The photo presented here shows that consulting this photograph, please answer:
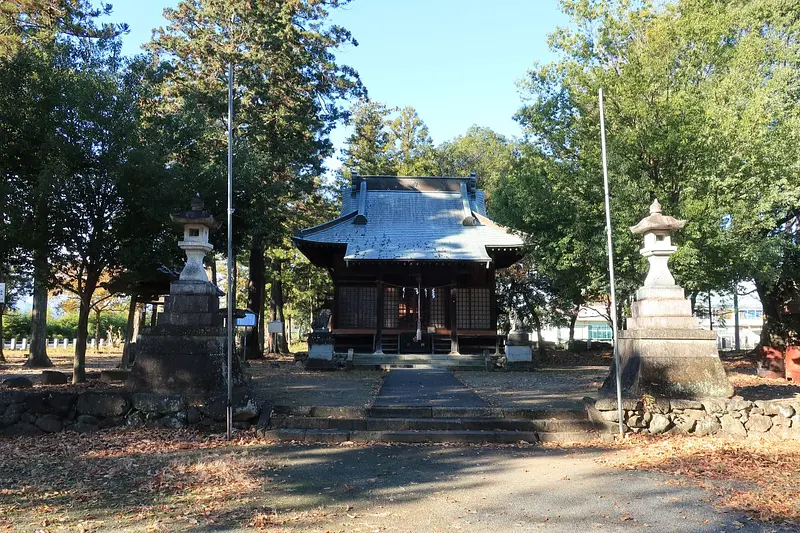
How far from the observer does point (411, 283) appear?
20219 millimetres

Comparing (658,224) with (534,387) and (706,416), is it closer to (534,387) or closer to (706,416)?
(706,416)

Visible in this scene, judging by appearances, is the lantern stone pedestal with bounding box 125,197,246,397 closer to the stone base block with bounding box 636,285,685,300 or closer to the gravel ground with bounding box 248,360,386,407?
the gravel ground with bounding box 248,360,386,407

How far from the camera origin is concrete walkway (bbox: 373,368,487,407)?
931 centimetres

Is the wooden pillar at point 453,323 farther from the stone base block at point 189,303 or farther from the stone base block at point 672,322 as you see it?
the stone base block at point 189,303

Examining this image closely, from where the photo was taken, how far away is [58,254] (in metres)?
11.0

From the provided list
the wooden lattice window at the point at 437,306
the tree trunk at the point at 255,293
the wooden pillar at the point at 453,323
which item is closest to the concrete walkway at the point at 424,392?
the wooden pillar at the point at 453,323

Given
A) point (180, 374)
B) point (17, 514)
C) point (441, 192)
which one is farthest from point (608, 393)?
point (441, 192)

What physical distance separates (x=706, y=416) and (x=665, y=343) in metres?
1.18

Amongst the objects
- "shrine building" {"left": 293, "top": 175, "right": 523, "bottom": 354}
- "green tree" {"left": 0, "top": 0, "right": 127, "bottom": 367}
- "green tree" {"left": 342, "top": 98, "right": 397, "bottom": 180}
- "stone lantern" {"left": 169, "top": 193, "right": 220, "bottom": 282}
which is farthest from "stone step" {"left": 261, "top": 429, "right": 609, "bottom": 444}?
"green tree" {"left": 342, "top": 98, "right": 397, "bottom": 180}

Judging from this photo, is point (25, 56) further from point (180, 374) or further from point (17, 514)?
point (17, 514)

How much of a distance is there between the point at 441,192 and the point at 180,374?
56.1 ft

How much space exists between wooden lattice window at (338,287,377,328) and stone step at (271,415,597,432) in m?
12.0

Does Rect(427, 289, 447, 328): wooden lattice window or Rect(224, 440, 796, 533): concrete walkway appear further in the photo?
Rect(427, 289, 447, 328): wooden lattice window

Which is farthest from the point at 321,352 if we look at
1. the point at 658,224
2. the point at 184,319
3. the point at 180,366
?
→ the point at 658,224
